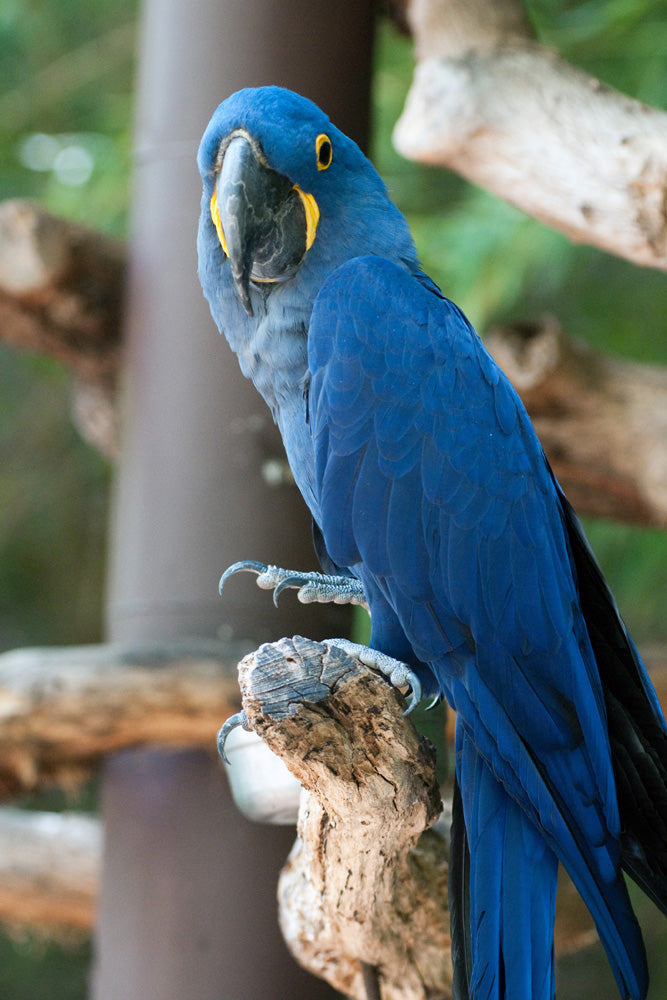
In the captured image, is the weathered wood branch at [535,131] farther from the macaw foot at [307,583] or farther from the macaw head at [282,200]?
the macaw foot at [307,583]

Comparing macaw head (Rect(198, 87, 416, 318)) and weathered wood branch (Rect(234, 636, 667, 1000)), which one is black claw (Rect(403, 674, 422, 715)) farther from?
macaw head (Rect(198, 87, 416, 318))

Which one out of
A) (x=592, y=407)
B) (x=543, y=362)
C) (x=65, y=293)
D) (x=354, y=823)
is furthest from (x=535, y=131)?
(x=354, y=823)

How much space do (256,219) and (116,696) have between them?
1.16 m

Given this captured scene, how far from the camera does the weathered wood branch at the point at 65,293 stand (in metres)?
2.33

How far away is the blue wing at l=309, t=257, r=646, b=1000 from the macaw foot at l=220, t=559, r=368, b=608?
0.36ft

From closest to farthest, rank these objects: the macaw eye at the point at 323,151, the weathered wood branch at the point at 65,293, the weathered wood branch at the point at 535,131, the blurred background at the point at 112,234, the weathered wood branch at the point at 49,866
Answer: the macaw eye at the point at 323,151 → the weathered wood branch at the point at 535,131 → the weathered wood branch at the point at 65,293 → the weathered wood branch at the point at 49,866 → the blurred background at the point at 112,234

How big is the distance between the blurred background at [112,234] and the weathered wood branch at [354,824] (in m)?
2.01

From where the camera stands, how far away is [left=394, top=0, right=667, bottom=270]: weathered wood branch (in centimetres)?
177

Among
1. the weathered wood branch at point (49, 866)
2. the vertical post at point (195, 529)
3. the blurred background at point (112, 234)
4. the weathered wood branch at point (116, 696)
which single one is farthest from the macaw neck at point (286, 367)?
the weathered wood branch at point (49, 866)

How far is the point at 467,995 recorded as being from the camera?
4.23ft

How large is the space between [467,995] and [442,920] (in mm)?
249

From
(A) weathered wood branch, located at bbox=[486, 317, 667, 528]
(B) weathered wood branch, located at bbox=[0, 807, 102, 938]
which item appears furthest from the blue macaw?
(B) weathered wood branch, located at bbox=[0, 807, 102, 938]

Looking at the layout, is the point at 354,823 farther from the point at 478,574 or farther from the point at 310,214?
the point at 310,214

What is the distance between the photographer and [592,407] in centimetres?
244
